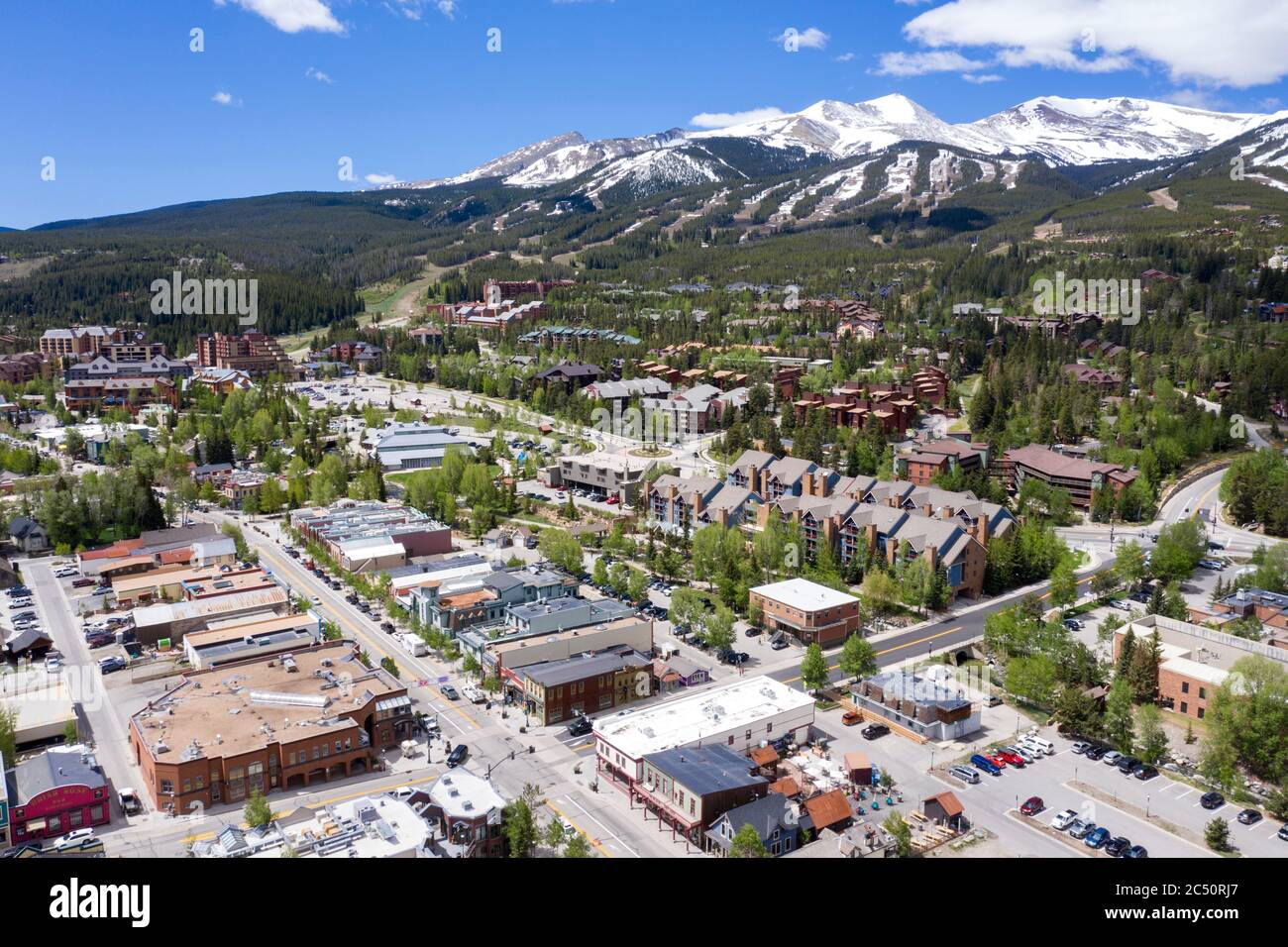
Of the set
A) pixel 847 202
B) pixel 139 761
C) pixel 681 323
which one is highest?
pixel 847 202

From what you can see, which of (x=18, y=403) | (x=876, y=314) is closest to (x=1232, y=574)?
(x=876, y=314)

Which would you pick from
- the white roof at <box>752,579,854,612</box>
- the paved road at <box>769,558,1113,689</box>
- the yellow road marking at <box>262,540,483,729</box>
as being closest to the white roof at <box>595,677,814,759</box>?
the paved road at <box>769,558,1113,689</box>

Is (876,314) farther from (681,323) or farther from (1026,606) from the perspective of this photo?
(1026,606)

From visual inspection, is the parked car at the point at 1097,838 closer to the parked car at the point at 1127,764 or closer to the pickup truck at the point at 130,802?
the parked car at the point at 1127,764

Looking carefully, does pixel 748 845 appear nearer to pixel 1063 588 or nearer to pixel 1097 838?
pixel 1097 838

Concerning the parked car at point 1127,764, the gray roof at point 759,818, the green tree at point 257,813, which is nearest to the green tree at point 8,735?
the green tree at point 257,813

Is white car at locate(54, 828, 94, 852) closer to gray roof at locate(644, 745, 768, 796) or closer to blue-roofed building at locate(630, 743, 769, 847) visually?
blue-roofed building at locate(630, 743, 769, 847)
